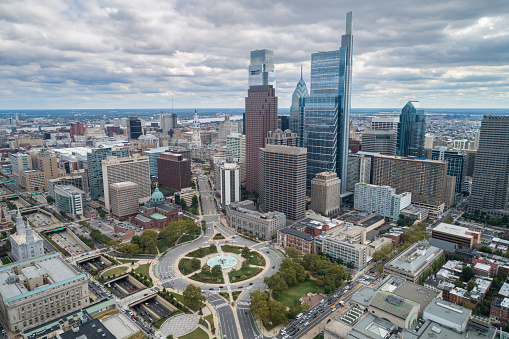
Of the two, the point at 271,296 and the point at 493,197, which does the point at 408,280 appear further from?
the point at 493,197

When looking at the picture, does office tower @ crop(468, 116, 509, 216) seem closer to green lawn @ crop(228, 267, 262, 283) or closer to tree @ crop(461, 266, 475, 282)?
tree @ crop(461, 266, 475, 282)

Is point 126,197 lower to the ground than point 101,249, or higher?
higher

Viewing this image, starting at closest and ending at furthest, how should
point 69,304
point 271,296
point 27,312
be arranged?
point 27,312, point 69,304, point 271,296

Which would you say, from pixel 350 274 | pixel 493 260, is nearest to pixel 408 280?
pixel 350 274

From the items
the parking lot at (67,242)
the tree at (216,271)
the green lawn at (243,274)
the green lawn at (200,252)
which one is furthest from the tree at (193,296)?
the parking lot at (67,242)

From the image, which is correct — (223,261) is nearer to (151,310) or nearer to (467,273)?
(151,310)

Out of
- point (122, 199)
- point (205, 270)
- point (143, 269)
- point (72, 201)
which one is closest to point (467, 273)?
point (205, 270)

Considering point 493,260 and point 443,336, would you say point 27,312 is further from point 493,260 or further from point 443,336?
point 493,260

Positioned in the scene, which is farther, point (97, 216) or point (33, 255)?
point (97, 216)

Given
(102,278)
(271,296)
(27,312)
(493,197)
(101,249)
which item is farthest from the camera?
(493,197)

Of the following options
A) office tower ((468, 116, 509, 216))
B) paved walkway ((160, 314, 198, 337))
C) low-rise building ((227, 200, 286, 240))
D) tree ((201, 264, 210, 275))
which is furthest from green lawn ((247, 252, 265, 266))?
office tower ((468, 116, 509, 216))
